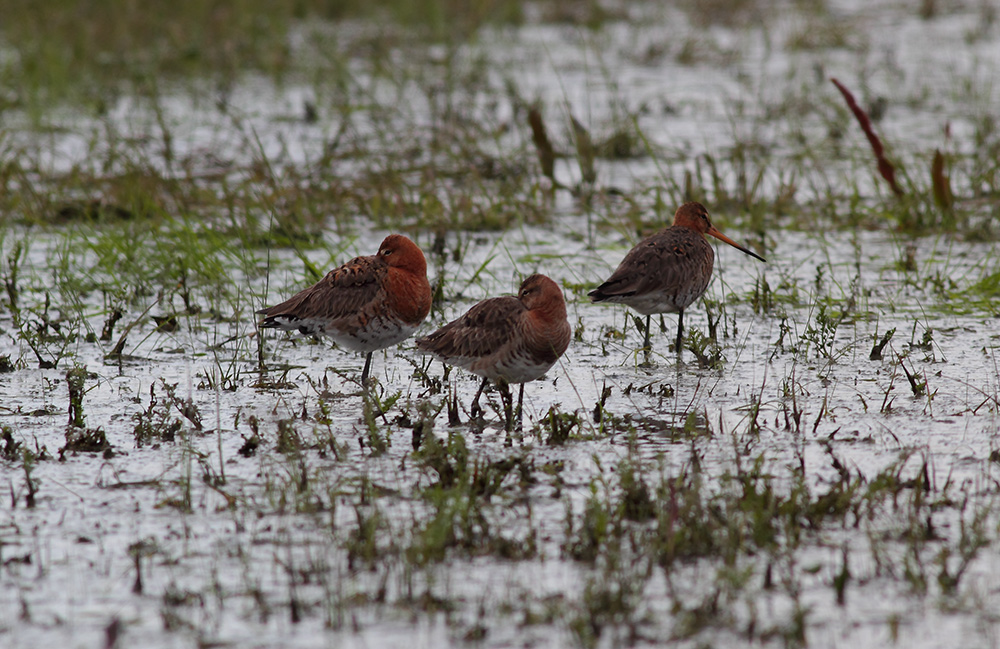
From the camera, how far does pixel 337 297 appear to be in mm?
6121

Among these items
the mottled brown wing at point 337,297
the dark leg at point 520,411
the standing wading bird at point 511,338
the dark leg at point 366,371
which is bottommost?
the dark leg at point 520,411

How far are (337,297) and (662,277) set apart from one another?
1.65m

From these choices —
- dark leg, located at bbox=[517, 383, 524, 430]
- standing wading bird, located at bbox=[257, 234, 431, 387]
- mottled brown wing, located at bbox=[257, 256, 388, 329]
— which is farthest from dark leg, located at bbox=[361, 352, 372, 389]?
dark leg, located at bbox=[517, 383, 524, 430]

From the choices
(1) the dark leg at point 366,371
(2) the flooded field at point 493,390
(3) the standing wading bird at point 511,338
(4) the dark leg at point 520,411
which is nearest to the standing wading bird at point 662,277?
(2) the flooded field at point 493,390

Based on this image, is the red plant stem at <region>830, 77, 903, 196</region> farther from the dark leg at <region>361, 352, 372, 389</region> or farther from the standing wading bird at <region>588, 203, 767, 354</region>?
the dark leg at <region>361, 352, 372, 389</region>

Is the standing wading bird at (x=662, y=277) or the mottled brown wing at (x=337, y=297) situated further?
the standing wading bird at (x=662, y=277)

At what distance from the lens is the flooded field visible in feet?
12.1

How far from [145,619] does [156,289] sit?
14.1 ft

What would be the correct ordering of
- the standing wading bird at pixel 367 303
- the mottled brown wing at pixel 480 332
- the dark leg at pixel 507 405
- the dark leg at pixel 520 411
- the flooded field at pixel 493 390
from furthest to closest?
the standing wading bird at pixel 367 303 → the mottled brown wing at pixel 480 332 → the dark leg at pixel 520 411 → the dark leg at pixel 507 405 → the flooded field at pixel 493 390

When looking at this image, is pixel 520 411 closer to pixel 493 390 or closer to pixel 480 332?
pixel 480 332

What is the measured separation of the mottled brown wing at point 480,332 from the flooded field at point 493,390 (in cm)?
20

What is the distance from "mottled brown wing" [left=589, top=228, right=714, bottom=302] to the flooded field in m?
0.33

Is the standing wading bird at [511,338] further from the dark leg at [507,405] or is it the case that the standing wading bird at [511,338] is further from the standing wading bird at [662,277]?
the standing wading bird at [662,277]

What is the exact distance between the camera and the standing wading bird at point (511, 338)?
17.9ft
